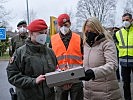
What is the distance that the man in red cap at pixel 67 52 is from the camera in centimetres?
506

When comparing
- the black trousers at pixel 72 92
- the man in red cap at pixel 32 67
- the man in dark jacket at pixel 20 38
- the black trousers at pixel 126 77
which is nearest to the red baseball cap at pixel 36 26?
the man in red cap at pixel 32 67

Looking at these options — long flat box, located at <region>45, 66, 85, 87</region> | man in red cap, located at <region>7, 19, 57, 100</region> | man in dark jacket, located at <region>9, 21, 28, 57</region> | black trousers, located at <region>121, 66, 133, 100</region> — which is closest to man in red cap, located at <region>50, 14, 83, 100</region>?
man in red cap, located at <region>7, 19, 57, 100</region>

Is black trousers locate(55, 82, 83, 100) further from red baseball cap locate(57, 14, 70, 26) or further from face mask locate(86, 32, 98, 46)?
face mask locate(86, 32, 98, 46)

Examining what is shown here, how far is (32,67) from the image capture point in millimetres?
3758

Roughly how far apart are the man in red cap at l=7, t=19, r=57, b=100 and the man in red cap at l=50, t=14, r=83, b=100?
119 cm

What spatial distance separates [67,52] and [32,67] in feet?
4.59

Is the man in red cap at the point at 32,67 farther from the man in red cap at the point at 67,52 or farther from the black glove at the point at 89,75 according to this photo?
the man in red cap at the point at 67,52

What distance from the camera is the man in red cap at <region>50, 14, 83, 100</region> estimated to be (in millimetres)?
5062

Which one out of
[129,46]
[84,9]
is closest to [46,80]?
[129,46]

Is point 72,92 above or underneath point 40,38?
underneath

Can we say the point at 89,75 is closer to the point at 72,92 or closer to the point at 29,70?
the point at 29,70

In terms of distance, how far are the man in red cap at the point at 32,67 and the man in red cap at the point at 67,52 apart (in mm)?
1193

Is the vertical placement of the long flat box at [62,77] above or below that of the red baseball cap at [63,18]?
below

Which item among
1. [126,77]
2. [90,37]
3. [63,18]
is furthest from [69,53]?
[126,77]
